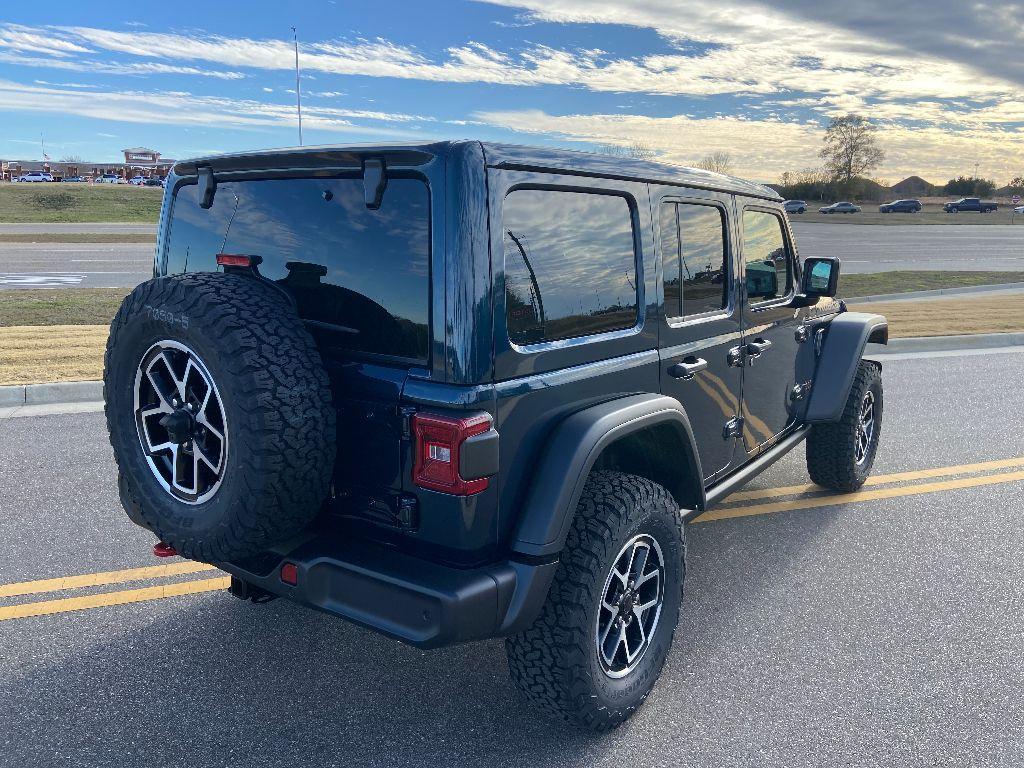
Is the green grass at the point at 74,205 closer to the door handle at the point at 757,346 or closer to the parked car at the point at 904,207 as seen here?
the door handle at the point at 757,346

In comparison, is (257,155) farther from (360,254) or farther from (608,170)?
(608,170)

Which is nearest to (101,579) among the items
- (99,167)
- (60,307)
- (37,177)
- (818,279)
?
(818,279)

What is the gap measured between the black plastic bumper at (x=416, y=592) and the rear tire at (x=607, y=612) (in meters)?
0.13

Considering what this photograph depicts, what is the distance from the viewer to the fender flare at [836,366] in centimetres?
462

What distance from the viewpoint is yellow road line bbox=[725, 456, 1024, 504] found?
5.15 m

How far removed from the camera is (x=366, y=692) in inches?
117

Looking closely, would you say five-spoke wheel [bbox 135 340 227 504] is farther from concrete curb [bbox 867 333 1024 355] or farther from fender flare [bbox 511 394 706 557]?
concrete curb [bbox 867 333 1024 355]

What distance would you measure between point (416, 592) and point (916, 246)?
32.9 meters

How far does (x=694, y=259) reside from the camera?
3.41 m

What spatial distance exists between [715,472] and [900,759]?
4.49 feet

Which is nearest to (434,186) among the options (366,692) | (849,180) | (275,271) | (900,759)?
(275,271)

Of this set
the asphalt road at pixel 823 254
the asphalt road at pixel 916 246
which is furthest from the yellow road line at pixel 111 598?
the asphalt road at pixel 916 246

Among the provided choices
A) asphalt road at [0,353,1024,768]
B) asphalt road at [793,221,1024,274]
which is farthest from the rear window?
asphalt road at [793,221,1024,274]

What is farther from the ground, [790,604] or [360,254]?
[360,254]
